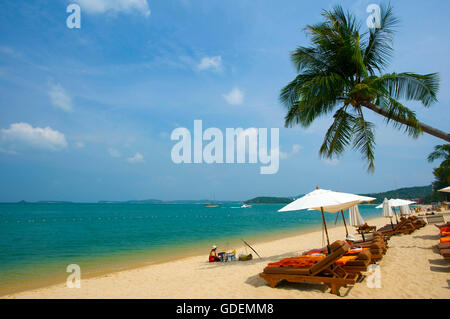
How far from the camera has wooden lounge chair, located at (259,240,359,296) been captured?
471 cm

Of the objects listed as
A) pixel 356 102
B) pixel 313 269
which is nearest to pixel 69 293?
pixel 313 269

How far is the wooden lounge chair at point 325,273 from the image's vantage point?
4707 mm

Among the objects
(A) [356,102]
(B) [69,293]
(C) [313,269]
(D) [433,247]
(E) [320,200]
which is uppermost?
(A) [356,102]

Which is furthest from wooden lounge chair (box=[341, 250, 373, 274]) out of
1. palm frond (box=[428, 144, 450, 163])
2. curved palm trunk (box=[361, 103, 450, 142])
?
palm frond (box=[428, 144, 450, 163])

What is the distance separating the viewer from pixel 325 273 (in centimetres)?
500

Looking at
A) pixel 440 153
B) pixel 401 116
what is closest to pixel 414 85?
pixel 401 116

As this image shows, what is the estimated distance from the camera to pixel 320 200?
19.3 ft

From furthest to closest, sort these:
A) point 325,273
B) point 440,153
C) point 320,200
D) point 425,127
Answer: point 440,153 < point 425,127 < point 320,200 < point 325,273

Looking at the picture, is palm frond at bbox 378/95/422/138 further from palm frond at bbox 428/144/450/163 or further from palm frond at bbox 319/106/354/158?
palm frond at bbox 428/144/450/163

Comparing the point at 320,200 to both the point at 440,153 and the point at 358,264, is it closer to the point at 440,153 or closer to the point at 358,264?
the point at 358,264

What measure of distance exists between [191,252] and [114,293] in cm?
932

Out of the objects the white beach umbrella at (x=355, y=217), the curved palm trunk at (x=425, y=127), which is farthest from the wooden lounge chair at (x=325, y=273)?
the white beach umbrella at (x=355, y=217)
